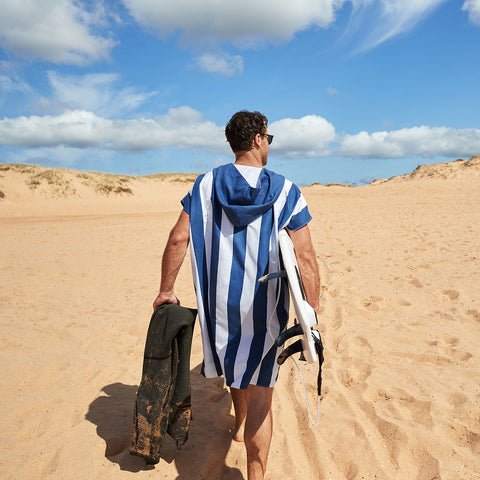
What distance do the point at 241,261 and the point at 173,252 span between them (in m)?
0.42

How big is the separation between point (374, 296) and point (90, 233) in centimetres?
1026

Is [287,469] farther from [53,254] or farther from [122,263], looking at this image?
[53,254]

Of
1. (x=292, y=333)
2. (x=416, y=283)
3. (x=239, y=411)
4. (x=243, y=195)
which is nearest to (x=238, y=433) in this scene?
(x=239, y=411)

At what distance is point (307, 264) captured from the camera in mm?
1960

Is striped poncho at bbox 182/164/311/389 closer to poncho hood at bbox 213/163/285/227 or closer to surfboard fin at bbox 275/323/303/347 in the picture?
poncho hood at bbox 213/163/285/227

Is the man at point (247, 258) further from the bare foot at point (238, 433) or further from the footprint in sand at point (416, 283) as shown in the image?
the footprint in sand at point (416, 283)

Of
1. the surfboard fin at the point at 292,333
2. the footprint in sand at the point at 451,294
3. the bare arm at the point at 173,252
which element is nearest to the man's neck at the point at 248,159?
the bare arm at the point at 173,252

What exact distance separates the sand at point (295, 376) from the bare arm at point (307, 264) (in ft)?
4.07

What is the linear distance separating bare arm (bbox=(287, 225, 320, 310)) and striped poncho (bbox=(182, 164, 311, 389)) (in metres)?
0.06

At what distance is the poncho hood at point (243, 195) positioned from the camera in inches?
74.2

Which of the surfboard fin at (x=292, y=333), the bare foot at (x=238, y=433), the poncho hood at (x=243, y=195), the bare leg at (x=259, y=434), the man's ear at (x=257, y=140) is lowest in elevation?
the bare foot at (x=238, y=433)

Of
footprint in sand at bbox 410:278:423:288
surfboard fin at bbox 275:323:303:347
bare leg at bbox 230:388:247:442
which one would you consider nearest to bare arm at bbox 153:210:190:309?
surfboard fin at bbox 275:323:303:347

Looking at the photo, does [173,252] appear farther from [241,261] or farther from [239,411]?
[239,411]

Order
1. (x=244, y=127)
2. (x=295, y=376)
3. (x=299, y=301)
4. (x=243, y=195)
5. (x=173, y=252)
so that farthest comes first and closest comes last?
1. (x=295, y=376)
2. (x=173, y=252)
3. (x=244, y=127)
4. (x=243, y=195)
5. (x=299, y=301)
